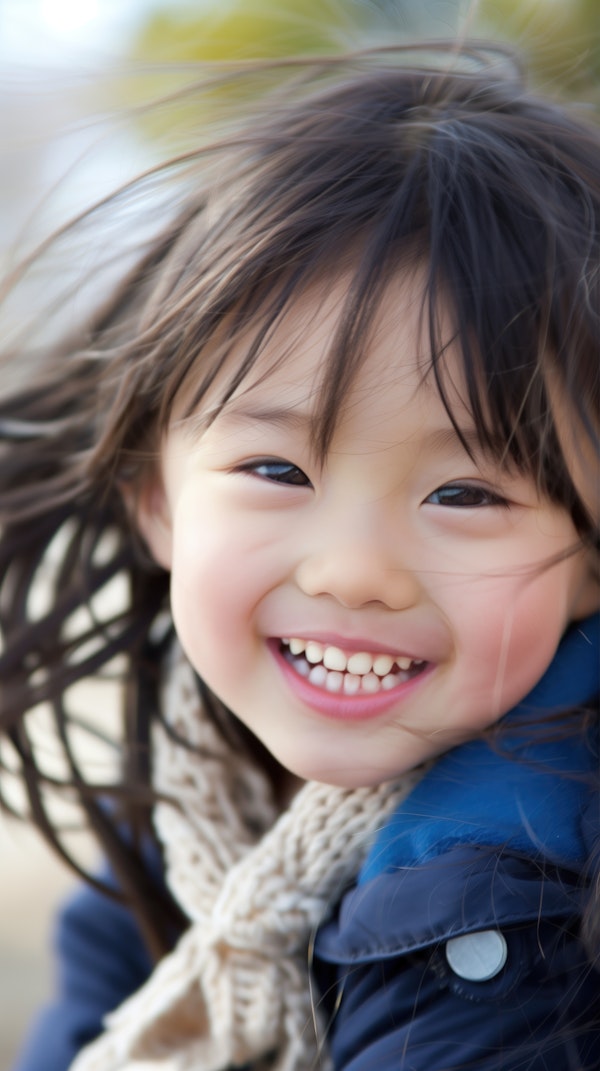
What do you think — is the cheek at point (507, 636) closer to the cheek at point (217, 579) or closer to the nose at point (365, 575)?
the nose at point (365, 575)

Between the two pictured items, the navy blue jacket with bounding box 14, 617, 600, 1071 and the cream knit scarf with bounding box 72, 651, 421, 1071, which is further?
the cream knit scarf with bounding box 72, 651, 421, 1071

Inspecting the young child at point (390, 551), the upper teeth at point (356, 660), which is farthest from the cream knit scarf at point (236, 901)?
the upper teeth at point (356, 660)

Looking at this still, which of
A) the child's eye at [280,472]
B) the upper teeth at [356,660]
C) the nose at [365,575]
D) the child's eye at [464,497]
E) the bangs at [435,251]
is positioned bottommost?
the upper teeth at [356,660]

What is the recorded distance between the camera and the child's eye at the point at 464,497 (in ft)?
3.02

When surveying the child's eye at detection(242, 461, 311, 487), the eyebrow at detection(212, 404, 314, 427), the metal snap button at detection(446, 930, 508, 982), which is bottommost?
the metal snap button at detection(446, 930, 508, 982)

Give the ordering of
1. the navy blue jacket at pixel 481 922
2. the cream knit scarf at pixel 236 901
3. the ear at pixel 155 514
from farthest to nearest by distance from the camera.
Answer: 1. the ear at pixel 155 514
2. the cream knit scarf at pixel 236 901
3. the navy blue jacket at pixel 481 922

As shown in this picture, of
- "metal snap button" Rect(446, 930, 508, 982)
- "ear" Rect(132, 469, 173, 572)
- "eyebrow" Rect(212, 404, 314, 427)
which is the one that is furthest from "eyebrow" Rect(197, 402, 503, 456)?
"metal snap button" Rect(446, 930, 508, 982)

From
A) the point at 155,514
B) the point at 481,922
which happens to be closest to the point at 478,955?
the point at 481,922

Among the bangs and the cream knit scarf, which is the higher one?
the bangs

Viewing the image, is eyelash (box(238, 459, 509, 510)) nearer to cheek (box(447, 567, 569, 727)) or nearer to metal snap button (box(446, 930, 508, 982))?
cheek (box(447, 567, 569, 727))

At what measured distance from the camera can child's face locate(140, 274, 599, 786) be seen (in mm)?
899

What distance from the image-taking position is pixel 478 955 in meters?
0.88

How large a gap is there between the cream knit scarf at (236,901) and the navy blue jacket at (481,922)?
0.16 ft

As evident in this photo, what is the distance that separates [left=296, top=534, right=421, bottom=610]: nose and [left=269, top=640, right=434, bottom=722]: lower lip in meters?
0.09
